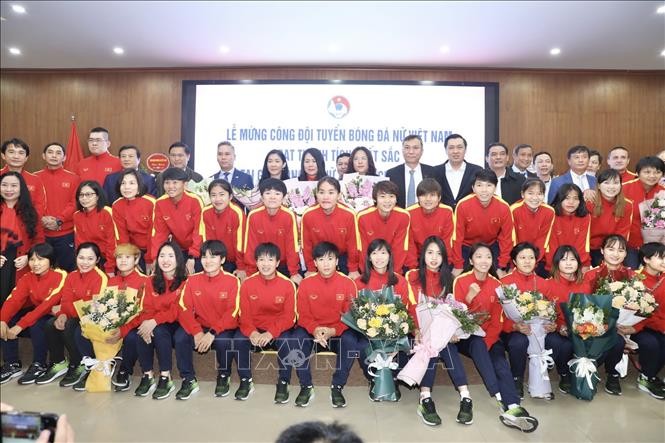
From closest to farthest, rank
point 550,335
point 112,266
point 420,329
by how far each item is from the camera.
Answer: point 420,329 < point 550,335 < point 112,266

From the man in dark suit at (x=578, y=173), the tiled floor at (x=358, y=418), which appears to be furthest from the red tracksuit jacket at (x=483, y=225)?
the tiled floor at (x=358, y=418)

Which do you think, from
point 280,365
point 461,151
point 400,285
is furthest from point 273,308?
point 461,151

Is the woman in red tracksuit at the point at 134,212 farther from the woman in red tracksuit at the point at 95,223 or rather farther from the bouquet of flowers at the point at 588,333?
the bouquet of flowers at the point at 588,333

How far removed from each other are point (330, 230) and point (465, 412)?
1439 mm

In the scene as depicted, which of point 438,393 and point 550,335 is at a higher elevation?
point 550,335

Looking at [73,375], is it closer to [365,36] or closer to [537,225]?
[537,225]

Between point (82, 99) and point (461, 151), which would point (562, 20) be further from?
point (82, 99)

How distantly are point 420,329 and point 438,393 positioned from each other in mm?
444

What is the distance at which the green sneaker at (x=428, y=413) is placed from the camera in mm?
2436

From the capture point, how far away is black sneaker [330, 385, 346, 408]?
104 inches

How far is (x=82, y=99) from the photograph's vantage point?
19.0 feet

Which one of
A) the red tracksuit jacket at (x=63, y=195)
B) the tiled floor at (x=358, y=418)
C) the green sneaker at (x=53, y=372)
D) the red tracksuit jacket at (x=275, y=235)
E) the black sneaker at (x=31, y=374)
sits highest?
the red tracksuit jacket at (x=63, y=195)

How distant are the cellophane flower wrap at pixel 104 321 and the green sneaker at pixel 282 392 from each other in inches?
36.1

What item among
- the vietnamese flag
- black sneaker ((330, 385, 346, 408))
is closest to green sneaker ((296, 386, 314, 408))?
black sneaker ((330, 385, 346, 408))
